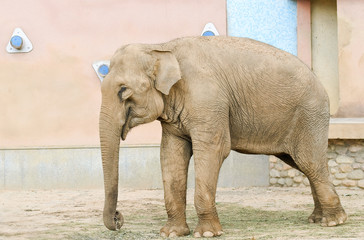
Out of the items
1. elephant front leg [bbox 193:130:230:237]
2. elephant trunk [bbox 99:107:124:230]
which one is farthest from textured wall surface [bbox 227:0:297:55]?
elephant trunk [bbox 99:107:124:230]

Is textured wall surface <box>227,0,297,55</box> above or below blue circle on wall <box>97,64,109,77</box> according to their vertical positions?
above

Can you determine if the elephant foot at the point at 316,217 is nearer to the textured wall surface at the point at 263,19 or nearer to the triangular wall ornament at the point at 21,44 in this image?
the textured wall surface at the point at 263,19

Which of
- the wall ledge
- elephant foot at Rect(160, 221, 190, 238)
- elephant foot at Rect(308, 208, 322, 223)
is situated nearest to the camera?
elephant foot at Rect(160, 221, 190, 238)

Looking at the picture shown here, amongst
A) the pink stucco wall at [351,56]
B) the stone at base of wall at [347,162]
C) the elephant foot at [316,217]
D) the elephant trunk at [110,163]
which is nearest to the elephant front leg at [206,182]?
the elephant trunk at [110,163]

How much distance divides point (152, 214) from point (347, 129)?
3.16 metres

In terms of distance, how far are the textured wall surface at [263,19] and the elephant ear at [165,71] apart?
484cm

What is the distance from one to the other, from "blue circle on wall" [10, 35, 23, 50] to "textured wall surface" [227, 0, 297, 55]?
3.10 m

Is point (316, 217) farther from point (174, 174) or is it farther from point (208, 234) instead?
point (174, 174)

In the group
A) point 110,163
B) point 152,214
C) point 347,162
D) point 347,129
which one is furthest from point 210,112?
point 347,162

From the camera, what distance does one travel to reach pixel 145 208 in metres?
11.1

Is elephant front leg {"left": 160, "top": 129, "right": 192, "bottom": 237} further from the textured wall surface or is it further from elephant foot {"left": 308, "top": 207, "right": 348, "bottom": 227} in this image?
the textured wall surface

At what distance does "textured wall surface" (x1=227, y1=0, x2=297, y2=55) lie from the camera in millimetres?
13086

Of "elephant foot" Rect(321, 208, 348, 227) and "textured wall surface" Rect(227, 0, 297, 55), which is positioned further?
"textured wall surface" Rect(227, 0, 297, 55)

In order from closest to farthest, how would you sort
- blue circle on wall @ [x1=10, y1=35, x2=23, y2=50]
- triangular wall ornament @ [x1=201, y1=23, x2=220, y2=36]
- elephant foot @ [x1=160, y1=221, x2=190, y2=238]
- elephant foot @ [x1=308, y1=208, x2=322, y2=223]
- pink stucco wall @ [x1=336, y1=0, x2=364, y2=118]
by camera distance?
elephant foot @ [x1=160, y1=221, x2=190, y2=238]
elephant foot @ [x1=308, y1=208, x2=322, y2=223]
pink stucco wall @ [x1=336, y1=0, x2=364, y2=118]
triangular wall ornament @ [x1=201, y1=23, x2=220, y2=36]
blue circle on wall @ [x1=10, y1=35, x2=23, y2=50]
